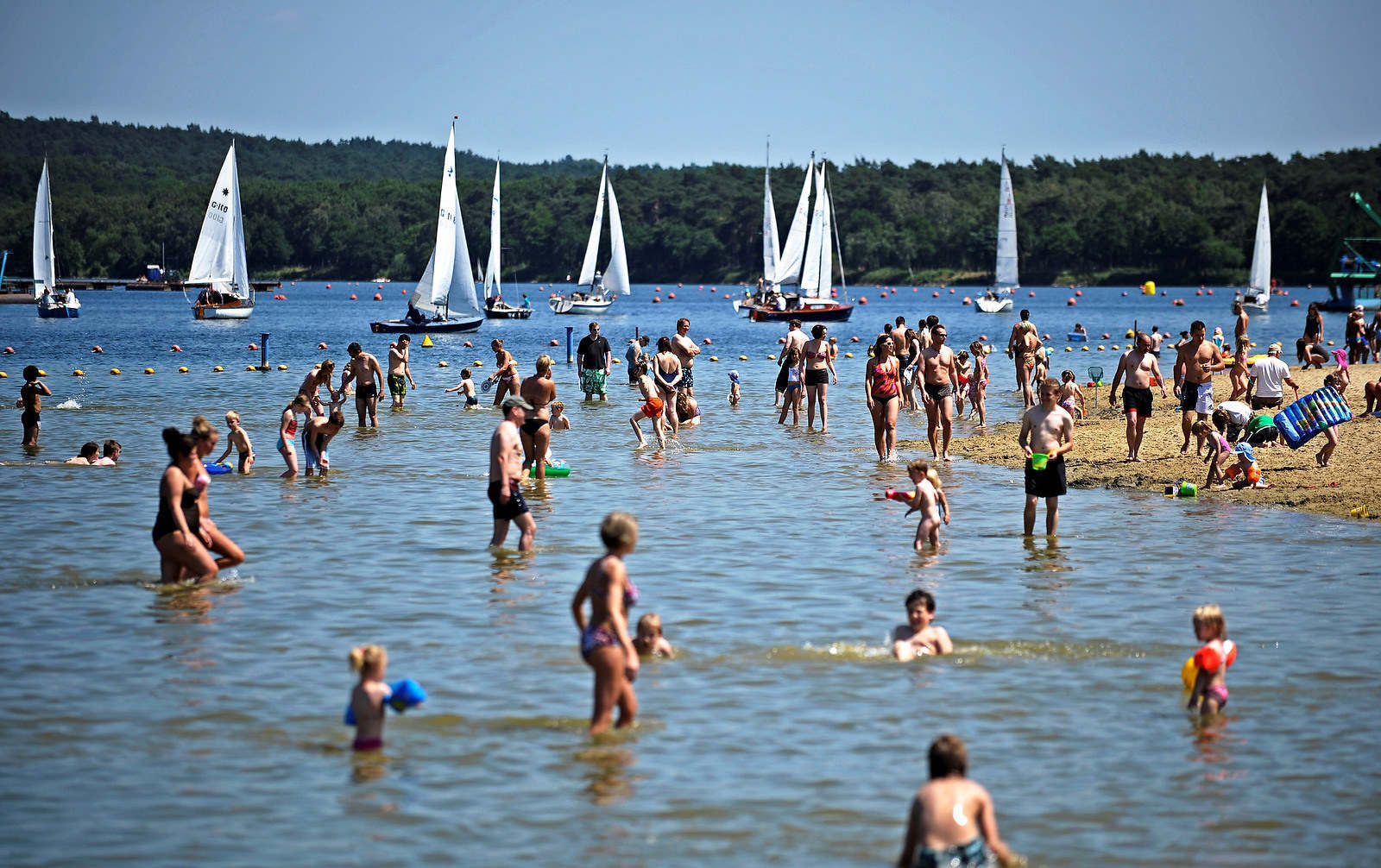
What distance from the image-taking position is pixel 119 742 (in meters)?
8.48

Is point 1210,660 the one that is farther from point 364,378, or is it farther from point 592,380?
point 592,380

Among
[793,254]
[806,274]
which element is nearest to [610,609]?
[806,274]

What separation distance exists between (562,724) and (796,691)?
166 cm

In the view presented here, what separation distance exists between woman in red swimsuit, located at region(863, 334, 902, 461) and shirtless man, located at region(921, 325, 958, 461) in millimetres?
443

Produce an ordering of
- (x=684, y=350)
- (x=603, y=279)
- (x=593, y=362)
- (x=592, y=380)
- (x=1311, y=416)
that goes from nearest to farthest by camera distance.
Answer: (x=1311, y=416) < (x=684, y=350) < (x=593, y=362) < (x=592, y=380) < (x=603, y=279)

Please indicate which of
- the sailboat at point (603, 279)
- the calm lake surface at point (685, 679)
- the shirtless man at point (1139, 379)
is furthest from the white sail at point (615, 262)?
the calm lake surface at point (685, 679)

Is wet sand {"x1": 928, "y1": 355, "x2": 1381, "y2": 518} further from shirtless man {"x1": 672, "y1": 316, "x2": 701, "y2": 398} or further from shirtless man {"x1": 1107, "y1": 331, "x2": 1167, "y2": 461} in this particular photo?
shirtless man {"x1": 672, "y1": 316, "x2": 701, "y2": 398}

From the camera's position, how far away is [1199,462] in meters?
19.2

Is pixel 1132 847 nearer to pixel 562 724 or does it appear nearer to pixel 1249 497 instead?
pixel 562 724

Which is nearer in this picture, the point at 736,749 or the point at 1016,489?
the point at 736,749

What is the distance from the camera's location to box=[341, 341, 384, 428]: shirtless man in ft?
79.8

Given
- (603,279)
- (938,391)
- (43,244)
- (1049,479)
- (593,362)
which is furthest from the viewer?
(43,244)

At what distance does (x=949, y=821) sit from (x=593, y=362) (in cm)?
2467

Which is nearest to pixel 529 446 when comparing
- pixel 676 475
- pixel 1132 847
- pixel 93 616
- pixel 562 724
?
pixel 676 475
